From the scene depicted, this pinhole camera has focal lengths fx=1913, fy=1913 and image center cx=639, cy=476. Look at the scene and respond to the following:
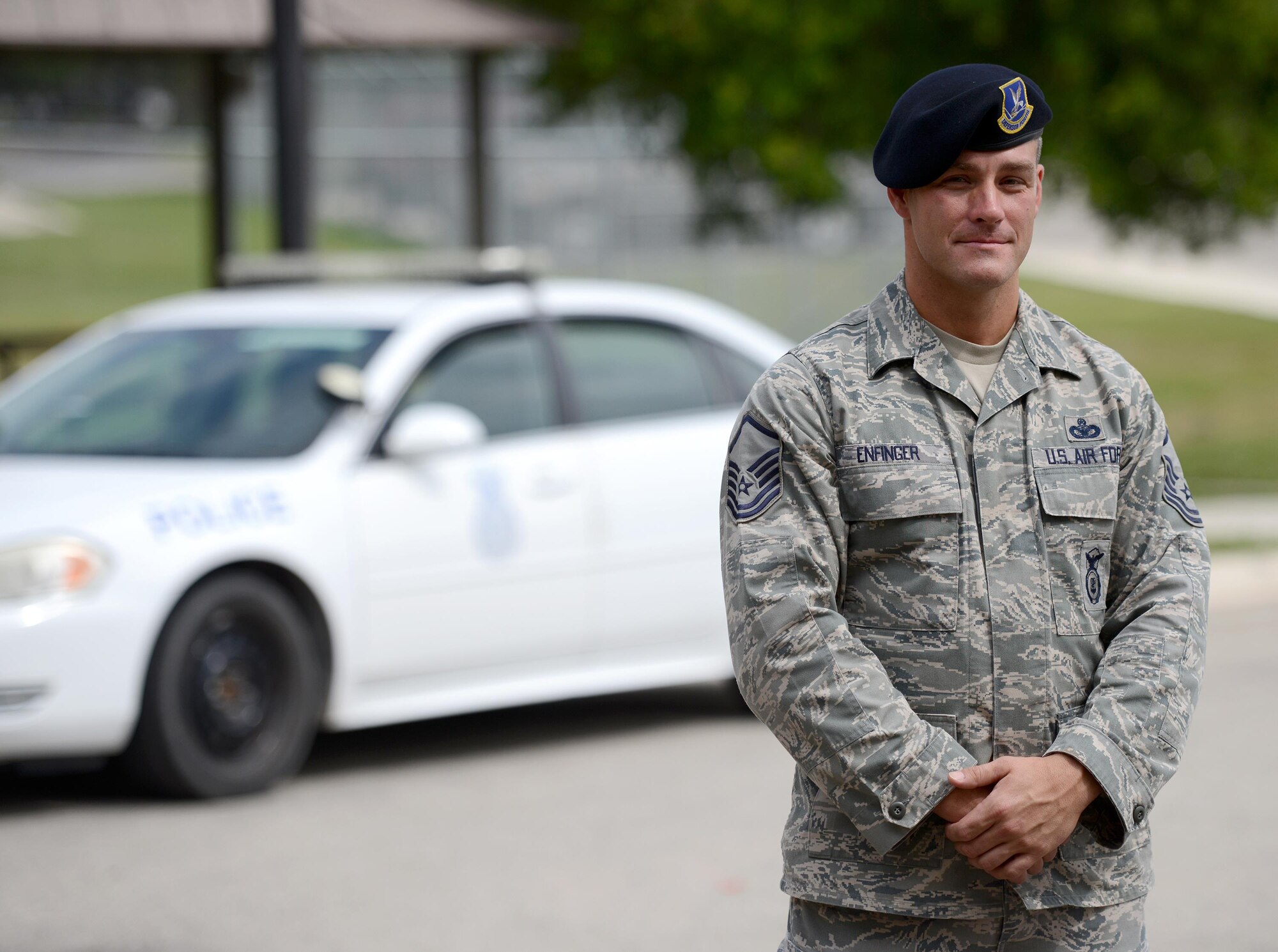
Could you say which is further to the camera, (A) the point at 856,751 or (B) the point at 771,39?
(B) the point at 771,39

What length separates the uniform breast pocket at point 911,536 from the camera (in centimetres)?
252

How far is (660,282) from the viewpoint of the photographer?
18406mm

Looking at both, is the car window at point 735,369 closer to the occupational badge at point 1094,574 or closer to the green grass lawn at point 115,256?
the occupational badge at point 1094,574

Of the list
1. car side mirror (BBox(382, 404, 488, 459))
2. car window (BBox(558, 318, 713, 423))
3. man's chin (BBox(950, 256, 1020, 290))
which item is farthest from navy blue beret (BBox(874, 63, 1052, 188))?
car window (BBox(558, 318, 713, 423))

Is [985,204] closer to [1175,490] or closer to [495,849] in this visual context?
[1175,490]

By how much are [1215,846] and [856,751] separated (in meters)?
3.69

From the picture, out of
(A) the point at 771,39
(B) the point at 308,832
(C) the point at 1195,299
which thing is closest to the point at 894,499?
(B) the point at 308,832

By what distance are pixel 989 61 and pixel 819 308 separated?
5.59 m

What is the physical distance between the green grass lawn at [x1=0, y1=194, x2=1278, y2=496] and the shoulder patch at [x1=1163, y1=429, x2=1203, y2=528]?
511 inches

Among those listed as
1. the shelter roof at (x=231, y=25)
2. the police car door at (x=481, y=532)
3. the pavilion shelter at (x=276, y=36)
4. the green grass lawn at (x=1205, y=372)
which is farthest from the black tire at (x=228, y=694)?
the green grass lawn at (x=1205, y=372)

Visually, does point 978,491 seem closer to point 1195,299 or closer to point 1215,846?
point 1215,846

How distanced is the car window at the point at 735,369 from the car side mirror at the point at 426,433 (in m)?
1.34

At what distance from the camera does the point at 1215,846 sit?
5.73 m

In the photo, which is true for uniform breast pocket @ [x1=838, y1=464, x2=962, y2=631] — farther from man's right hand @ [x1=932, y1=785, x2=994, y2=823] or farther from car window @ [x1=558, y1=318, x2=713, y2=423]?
car window @ [x1=558, y1=318, x2=713, y2=423]
